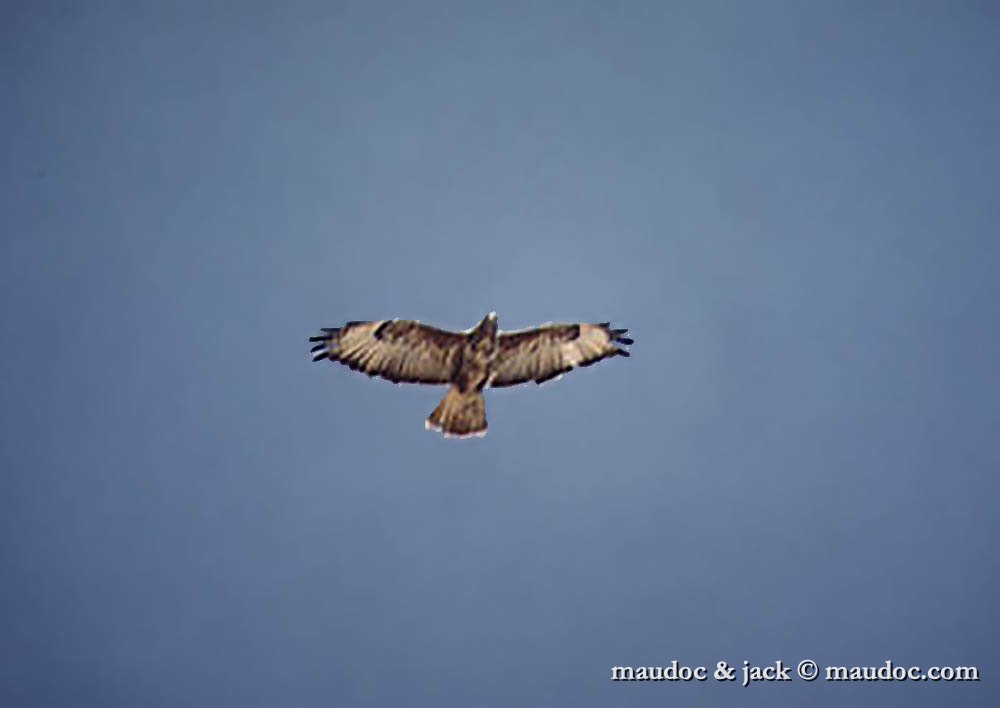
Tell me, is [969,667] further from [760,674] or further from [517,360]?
[517,360]

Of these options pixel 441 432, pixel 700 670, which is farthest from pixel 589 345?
pixel 700 670

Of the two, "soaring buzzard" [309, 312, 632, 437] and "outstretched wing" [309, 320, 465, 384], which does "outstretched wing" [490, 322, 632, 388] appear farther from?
"outstretched wing" [309, 320, 465, 384]

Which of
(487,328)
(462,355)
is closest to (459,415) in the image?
(462,355)

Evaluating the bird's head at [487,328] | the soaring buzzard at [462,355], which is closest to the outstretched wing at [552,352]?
the soaring buzzard at [462,355]

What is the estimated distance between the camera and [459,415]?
44.6 ft

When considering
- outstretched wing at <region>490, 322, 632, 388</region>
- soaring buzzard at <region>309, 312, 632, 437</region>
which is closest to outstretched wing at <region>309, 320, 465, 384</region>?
soaring buzzard at <region>309, 312, 632, 437</region>

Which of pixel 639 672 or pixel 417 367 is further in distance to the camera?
pixel 639 672

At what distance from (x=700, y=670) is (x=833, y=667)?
1591mm

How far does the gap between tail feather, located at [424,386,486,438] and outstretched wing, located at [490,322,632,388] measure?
0.28 meters

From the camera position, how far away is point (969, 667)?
17.3 metres

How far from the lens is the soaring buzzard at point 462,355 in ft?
43.9

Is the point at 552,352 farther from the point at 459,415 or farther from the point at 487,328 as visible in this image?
the point at 459,415

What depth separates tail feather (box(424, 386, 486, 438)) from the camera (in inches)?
533

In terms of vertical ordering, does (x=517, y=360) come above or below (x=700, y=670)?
above
